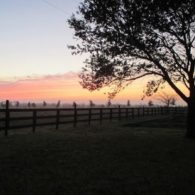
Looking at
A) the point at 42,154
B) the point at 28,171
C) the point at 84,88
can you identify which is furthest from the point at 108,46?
the point at 28,171

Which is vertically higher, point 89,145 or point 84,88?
point 84,88

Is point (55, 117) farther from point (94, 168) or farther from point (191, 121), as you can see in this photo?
point (94, 168)

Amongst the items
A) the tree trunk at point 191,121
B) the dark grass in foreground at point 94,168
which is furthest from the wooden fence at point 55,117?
the tree trunk at point 191,121

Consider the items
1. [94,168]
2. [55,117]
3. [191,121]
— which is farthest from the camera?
[55,117]

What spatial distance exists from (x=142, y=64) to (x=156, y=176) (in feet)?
46.2

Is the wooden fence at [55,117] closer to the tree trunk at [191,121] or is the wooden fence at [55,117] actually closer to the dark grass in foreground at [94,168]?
the dark grass in foreground at [94,168]

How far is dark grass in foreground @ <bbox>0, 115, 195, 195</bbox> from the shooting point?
10.2 metres

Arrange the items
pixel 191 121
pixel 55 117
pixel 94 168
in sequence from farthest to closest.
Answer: pixel 55 117, pixel 191 121, pixel 94 168

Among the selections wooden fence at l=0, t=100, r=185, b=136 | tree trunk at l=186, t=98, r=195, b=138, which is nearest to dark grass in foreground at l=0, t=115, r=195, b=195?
wooden fence at l=0, t=100, r=185, b=136

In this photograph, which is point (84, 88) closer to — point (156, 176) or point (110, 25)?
point (110, 25)

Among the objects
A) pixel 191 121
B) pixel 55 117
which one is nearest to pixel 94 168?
pixel 191 121

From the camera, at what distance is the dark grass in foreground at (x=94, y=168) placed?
1019cm

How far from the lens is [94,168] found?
1285 centimetres

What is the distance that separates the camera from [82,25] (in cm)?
2592
